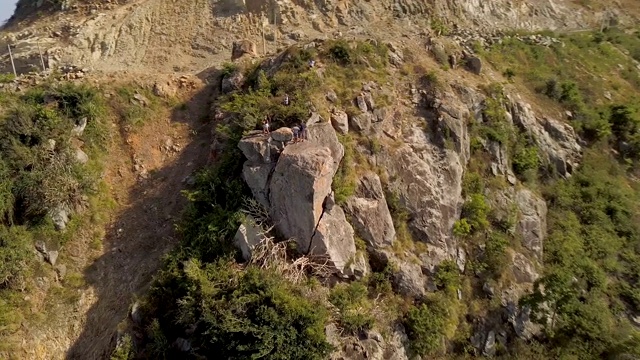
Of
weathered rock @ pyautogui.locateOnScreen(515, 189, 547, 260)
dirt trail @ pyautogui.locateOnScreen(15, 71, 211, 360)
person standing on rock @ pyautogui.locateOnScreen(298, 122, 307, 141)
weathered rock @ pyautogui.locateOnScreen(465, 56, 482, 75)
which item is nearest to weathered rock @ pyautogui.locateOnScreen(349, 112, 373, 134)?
person standing on rock @ pyautogui.locateOnScreen(298, 122, 307, 141)

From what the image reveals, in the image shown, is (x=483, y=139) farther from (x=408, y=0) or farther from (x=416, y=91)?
(x=408, y=0)

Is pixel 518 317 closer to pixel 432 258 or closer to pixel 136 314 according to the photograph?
pixel 432 258

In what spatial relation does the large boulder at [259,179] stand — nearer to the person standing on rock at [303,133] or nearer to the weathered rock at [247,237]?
the weathered rock at [247,237]

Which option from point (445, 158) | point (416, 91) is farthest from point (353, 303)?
point (416, 91)

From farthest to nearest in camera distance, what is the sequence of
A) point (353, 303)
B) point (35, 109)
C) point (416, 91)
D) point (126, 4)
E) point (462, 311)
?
point (126, 4) → point (416, 91) → point (35, 109) → point (462, 311) → point (353, 303)

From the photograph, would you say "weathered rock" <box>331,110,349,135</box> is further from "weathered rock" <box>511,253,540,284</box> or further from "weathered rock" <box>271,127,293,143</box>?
"weathered rock" <box>511,253,540,284</box>

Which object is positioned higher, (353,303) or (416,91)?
(416,91)

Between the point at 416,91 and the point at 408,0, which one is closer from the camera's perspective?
the point at 416,91
